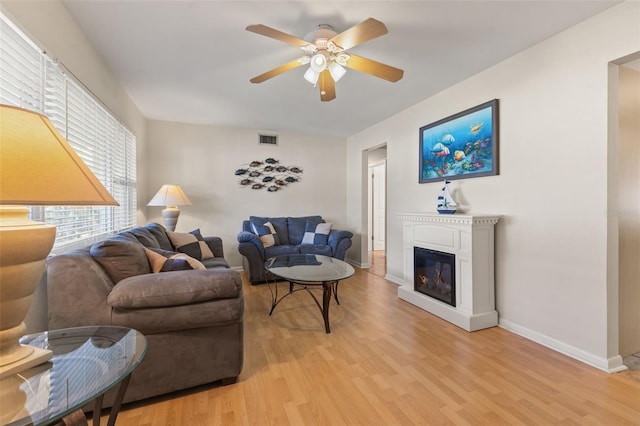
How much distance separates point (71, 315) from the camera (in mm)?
1465

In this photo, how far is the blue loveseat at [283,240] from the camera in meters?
4.00

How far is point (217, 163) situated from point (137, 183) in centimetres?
126

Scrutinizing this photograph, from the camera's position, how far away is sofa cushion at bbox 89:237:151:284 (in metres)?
1.64

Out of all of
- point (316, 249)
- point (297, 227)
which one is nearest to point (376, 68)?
point (316, 249)

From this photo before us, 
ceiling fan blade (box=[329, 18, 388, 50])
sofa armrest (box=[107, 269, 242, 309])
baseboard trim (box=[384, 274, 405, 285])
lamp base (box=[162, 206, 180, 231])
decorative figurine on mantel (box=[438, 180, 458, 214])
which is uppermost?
ceiling fan blade (box=[329, 18, 388, 50])

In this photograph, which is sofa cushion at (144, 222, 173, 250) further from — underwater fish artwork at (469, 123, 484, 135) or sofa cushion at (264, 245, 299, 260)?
underwater fish artwork at (469, 123, 484, 135)

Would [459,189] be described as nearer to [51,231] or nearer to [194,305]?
[194,305]

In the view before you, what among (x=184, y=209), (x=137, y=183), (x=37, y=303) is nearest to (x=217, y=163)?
(x=184, y=209)

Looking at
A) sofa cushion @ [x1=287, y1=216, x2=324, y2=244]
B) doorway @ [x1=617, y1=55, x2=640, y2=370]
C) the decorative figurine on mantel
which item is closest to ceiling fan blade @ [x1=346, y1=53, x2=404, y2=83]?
the decorative figurine on mantel

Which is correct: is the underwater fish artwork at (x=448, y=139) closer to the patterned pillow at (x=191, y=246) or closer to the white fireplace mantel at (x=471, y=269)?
the white fireplace mantel at (x=471, y=269)

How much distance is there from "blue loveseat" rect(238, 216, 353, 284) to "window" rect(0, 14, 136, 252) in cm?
158

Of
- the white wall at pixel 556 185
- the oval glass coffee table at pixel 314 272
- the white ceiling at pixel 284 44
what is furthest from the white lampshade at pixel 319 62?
the white wall at pixel 556 185

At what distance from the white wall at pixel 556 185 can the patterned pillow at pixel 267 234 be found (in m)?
2.79

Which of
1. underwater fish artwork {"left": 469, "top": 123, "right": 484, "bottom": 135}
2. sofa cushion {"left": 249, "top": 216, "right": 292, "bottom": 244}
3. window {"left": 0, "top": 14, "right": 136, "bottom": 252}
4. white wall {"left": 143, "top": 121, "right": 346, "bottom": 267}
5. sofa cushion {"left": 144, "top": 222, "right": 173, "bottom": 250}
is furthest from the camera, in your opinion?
sofa cushion {"left": 249, "top": 216, "right": 292, "bottom": 244}
